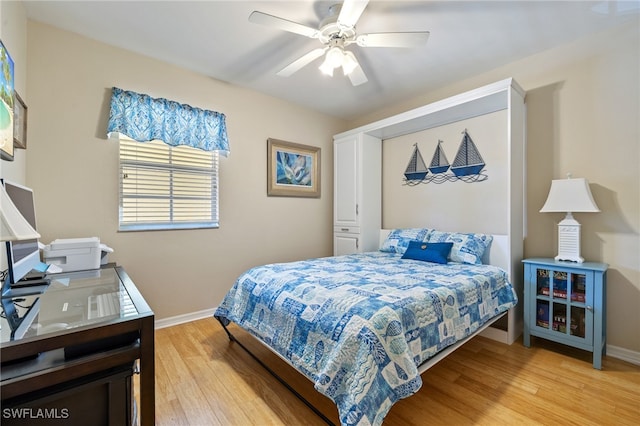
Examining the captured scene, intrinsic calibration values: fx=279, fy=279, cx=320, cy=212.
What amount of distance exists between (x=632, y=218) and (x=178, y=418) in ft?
11.4

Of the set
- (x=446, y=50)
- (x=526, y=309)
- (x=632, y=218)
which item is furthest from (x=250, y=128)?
(x=632, y=218)

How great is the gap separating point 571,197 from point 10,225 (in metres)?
3.29

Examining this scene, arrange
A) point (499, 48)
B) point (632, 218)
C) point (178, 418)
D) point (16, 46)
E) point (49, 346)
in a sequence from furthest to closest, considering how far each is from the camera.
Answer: point (499, 48)
point (632, 218)
point (16, 46)
point (178, 418)
point (49, 346)

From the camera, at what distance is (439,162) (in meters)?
3.35

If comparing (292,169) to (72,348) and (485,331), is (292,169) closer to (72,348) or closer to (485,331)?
(485,331)

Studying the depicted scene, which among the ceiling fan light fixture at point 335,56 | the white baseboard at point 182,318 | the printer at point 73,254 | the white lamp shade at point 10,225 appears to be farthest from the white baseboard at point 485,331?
the ceiling fan light fixture at point 335,56

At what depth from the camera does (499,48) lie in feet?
8.39

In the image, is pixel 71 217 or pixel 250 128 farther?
pixel 250 128

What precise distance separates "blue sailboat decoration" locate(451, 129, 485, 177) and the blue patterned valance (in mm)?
2614

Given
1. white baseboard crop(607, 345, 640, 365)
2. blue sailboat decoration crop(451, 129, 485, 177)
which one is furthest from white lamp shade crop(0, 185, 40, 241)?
white baseboard crop(607, 345, 640, 365)

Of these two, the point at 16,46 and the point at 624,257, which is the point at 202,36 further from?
the point at 624,257

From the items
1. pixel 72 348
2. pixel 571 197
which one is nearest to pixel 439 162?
pixel 571 197

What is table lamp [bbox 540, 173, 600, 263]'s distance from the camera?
A: 2.21 meters

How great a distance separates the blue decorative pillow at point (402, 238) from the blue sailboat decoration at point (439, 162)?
738 mm
